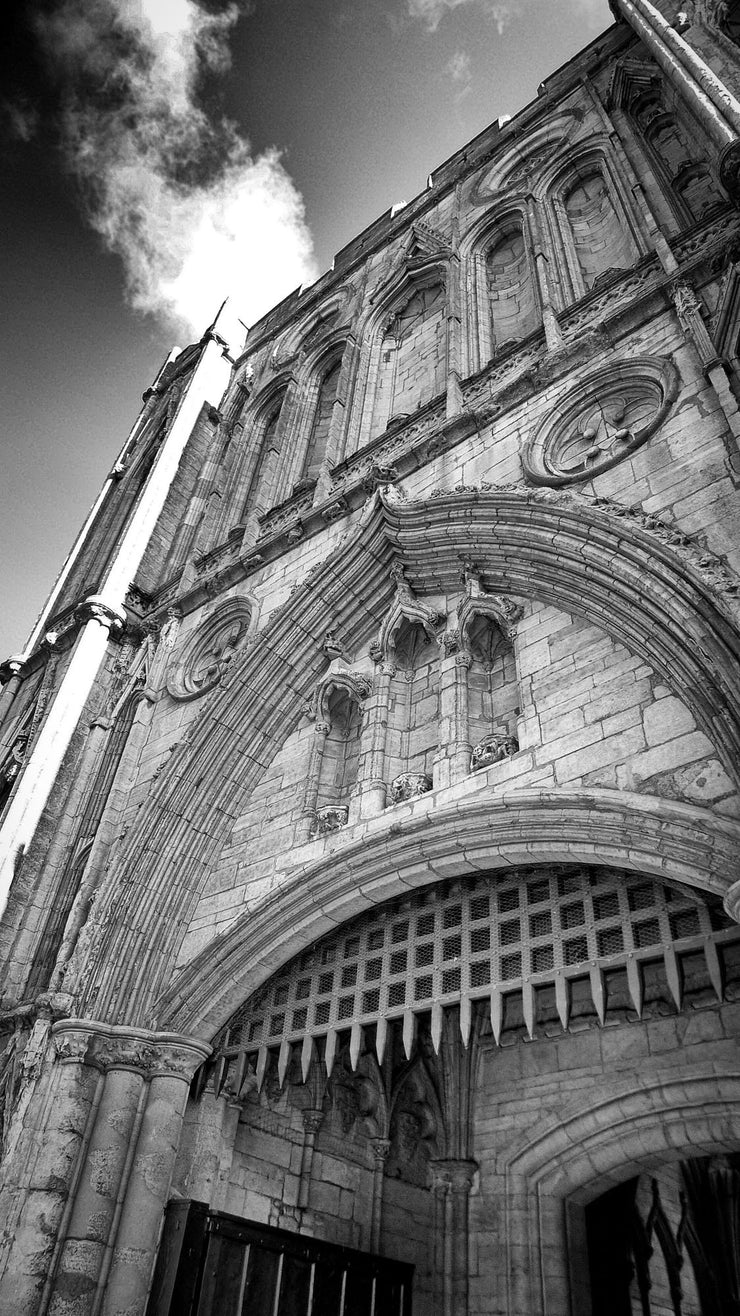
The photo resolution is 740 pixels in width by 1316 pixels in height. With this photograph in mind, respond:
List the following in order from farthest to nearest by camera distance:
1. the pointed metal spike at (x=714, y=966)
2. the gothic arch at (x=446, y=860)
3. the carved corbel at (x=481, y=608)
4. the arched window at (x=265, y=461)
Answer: the arched window at (x=265, y=461), the carved corbel at (x=481, y=608), the pointed metal spike at (x=714, y=966), the gothic arch at (x=446, y=860)

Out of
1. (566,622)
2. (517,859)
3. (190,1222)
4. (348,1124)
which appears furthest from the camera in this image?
(348,1124)

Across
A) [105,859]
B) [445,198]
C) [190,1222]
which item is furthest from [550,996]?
[445,198]

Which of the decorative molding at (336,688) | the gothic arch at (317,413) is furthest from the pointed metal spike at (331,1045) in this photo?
the gothic arch at (317,413)

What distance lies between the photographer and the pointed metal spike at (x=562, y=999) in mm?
5230

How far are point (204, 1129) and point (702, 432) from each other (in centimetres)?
652

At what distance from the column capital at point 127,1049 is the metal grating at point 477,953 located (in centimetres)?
42

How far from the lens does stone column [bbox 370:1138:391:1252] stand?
7.72 m

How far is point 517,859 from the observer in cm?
550

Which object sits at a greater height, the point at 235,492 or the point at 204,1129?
the point at 235,492

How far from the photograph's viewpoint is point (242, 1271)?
590 centimetres

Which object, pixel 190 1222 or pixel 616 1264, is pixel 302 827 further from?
pixel 616 1264

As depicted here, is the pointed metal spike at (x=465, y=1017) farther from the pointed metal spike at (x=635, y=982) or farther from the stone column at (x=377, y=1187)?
the stone column at (x=377, y=1187)

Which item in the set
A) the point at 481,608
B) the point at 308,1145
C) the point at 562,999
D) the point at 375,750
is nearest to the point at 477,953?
the point at 562,999

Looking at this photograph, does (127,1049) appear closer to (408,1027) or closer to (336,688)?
(408,1027)
